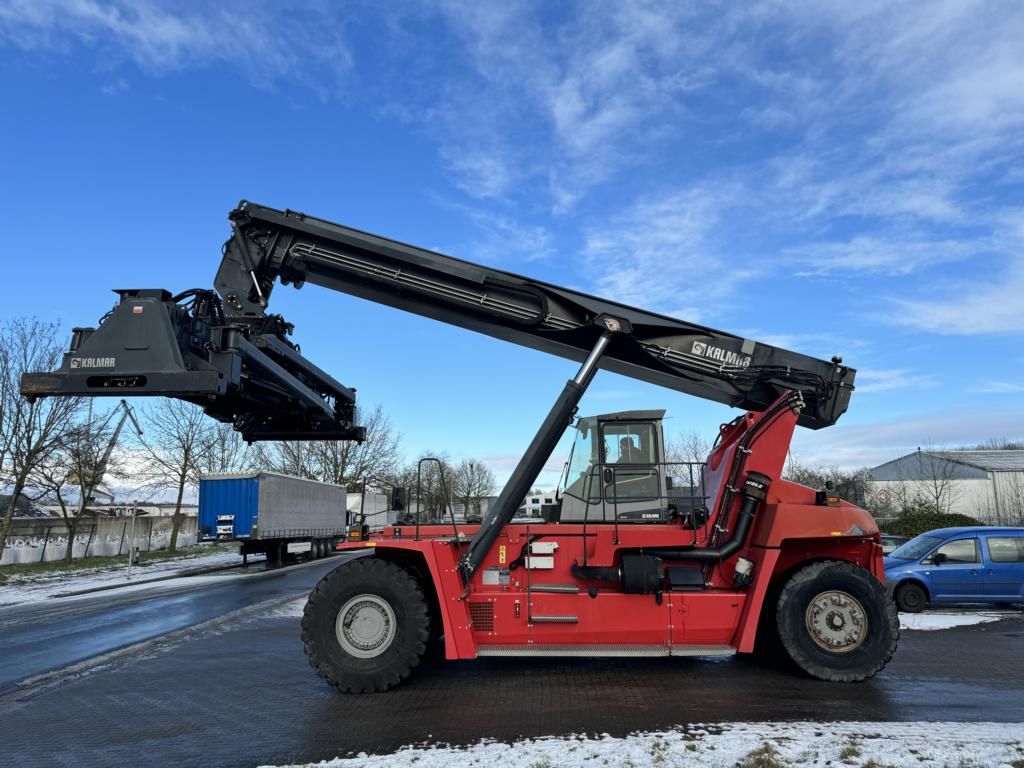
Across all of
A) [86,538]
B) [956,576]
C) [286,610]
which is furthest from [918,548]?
[86,538]

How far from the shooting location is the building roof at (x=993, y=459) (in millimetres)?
44906

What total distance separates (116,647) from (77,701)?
3.23 meters

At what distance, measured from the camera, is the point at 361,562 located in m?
7.23

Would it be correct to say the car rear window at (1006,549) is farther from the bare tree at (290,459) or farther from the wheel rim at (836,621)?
the bare tree at (290,459)

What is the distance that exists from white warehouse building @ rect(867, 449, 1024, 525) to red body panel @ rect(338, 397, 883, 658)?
33976mm

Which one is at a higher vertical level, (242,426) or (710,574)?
(242,426)

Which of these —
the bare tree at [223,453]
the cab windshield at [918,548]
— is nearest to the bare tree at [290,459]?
the bare tree at [223,453]

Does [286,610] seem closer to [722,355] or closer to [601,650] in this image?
[601,650]

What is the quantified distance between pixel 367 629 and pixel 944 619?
9513mm

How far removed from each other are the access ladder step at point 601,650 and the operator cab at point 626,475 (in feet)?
4.21

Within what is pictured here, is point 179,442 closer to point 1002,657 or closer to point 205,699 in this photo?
point 205,699

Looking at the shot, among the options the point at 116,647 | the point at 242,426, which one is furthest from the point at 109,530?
the point at 242,426

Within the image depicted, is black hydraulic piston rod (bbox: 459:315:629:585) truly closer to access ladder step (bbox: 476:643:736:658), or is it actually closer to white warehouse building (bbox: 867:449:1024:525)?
access ladder step (bbox: 476:643:736:658)

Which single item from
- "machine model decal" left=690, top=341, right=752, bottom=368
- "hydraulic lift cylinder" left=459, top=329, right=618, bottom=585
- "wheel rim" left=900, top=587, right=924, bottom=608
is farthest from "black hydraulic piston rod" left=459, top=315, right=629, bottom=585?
"wheel rim" left=900, top=587, right=924, bottom=608
